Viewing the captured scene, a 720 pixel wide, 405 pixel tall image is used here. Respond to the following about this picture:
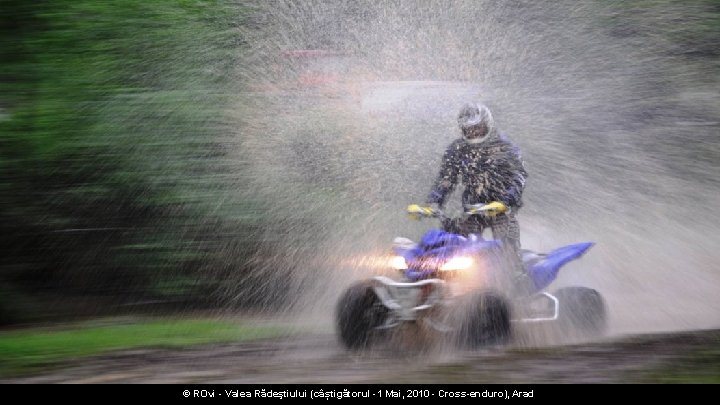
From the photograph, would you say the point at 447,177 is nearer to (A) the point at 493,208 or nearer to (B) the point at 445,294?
(A) the point at 493,208

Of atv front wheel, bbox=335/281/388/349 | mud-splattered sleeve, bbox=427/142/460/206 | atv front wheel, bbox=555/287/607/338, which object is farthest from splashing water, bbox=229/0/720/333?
atv front wheel, bbox=335/281/388/349

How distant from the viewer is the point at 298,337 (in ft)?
30.6

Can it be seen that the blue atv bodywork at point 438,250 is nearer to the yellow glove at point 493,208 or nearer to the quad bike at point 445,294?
the quad bike at point 445,294

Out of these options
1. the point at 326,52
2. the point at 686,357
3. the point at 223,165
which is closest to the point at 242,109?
the point at 223,165

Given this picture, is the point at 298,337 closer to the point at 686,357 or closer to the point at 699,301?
the point at 686,357

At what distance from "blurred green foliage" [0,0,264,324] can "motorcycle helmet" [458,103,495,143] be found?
2.47 m

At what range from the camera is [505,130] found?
1175cm

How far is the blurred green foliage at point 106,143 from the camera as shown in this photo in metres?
9.76

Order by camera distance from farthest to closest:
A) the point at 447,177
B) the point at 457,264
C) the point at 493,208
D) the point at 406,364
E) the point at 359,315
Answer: the point at 447,177, the point at 493,208, the point at 359,315, the point at 457,264, the point at 406,364

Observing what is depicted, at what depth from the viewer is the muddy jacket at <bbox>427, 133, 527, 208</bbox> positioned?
8.66 metres

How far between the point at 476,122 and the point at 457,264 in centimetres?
126

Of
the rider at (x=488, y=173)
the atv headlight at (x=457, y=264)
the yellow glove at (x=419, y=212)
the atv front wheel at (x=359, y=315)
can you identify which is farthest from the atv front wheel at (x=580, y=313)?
the atv front wheel at (x=359, y=315)

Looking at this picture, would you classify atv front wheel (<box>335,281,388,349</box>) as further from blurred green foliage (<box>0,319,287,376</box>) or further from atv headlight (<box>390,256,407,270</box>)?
blurred green foliage (<box>0,319,287,376</box>)

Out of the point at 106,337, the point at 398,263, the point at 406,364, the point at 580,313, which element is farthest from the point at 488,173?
the point at 106,337
